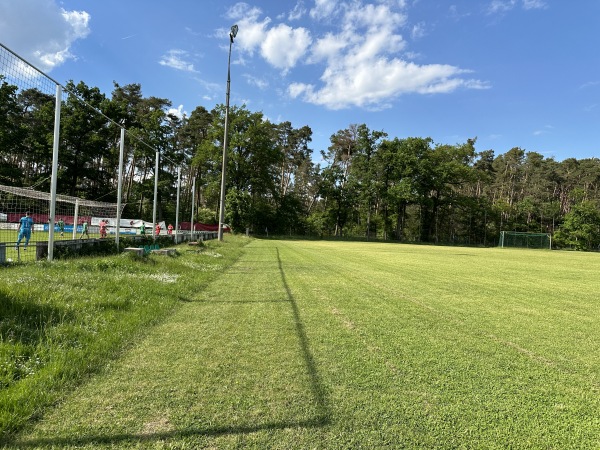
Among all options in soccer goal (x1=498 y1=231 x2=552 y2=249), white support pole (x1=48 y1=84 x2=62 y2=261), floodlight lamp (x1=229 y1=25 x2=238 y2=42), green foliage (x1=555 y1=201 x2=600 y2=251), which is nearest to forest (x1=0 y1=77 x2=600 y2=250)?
green foliage (x1=555 y1=201 x2=600 y2=251)

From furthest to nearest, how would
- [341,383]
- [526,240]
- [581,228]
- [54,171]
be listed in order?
[581,228]
[526,240]
[54,171]
[341,383]

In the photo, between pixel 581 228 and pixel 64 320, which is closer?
pixel 64 320

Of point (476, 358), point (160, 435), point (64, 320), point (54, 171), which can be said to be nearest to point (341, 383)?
point (160, 435)

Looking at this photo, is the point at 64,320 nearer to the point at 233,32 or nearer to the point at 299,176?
the point at 233,32

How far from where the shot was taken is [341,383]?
11.9 ft

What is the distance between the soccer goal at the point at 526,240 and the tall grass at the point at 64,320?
66302 mm

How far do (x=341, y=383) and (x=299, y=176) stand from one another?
73280 millimetres

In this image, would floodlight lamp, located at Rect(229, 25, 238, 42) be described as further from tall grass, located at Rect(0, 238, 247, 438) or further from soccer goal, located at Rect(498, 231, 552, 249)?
soccer goal, located at Rect(498, 231, 552, 249)

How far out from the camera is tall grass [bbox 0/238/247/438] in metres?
3.28

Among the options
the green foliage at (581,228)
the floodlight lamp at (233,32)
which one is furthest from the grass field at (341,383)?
the green foliage at (581,228)

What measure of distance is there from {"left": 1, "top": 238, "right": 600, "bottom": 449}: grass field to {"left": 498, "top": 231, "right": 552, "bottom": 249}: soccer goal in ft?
208

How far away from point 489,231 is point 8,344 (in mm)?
80862

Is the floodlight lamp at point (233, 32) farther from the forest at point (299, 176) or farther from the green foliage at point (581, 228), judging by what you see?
the green foliage at point (581, 228)

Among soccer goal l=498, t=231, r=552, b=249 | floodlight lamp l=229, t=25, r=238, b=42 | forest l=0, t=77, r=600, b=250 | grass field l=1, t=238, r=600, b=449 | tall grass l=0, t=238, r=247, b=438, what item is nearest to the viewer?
grass field l=1, t=238, r=600, b=449
